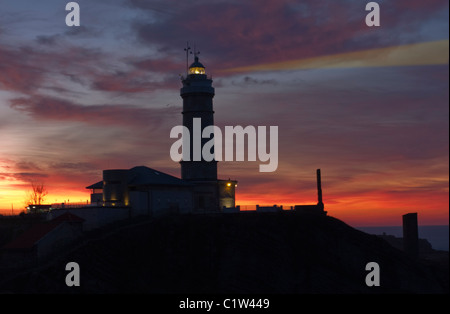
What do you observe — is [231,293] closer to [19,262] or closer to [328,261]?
[328,261]

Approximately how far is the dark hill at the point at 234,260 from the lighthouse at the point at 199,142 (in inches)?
484

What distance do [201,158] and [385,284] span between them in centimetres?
2710

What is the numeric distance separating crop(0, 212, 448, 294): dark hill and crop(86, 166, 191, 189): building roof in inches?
244

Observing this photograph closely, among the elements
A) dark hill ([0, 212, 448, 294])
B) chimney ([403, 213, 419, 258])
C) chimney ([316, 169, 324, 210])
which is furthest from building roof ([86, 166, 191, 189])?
chimney ([403, 213, 419, 258])

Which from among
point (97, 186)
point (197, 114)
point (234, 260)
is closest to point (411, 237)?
point (197, 114)

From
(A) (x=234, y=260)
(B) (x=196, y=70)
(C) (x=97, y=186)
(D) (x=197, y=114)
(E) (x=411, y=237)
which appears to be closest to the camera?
(A) (x=234, y=260)

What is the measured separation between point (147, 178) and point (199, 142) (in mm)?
9866

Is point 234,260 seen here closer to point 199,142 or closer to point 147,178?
point 147,178

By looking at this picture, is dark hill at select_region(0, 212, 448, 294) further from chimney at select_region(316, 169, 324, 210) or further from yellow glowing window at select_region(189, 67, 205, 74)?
yellow glowing window at select_region(189, 67, 205, 74)

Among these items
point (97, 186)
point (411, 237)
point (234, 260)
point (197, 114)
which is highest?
point (197, 114)

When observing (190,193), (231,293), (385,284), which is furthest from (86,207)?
(385,284)

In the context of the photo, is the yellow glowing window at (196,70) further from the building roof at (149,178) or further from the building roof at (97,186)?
the building roof at (97,186)

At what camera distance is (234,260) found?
70.2 metres

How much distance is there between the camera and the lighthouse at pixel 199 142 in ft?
286
